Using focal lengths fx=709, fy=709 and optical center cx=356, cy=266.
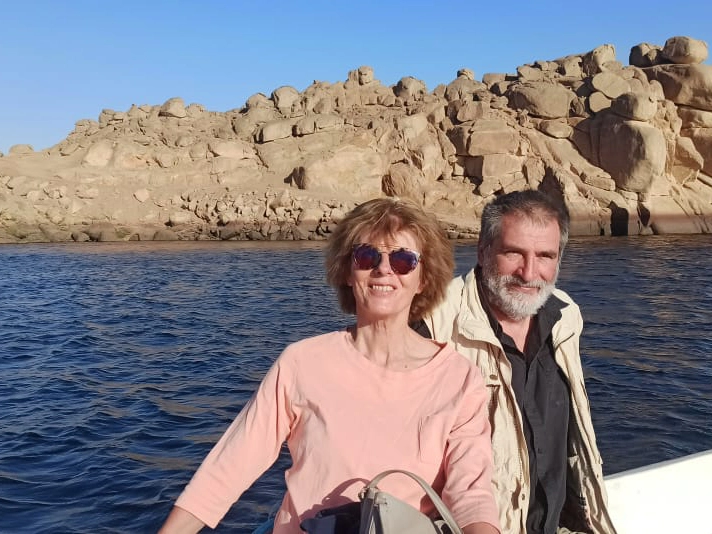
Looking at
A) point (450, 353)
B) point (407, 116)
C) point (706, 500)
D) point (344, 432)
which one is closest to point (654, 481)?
point (706, 500)

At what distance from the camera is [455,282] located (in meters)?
2.84

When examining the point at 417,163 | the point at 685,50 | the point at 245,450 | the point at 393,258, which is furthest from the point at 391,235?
the point at 685,50

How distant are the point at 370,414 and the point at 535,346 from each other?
43.3 inches

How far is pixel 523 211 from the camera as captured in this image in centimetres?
287

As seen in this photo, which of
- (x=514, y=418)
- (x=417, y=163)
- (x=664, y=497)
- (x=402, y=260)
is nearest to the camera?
(x=402, y=260)

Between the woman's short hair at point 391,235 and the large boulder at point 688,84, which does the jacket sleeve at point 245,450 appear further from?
the large boulder at point 688,84

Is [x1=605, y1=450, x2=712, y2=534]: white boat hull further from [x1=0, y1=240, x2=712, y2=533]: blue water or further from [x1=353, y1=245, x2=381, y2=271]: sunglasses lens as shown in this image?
[x1=0, y1=240, x2=712, y2=533]: blue water

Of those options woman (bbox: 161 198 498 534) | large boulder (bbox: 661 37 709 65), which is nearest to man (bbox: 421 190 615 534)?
woman (bbox: 161 198 498 534)

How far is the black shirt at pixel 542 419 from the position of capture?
9.00 feet

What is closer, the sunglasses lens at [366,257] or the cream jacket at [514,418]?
the sunglasses lens at [366,257]

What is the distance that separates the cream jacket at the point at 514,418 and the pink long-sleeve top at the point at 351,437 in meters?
0.49

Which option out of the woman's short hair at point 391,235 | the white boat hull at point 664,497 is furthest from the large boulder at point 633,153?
the woman's short hair at point 391,235

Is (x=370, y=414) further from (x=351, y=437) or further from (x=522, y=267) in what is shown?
(x=522, y=267)

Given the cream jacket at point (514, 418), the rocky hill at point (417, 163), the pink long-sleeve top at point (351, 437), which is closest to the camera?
the pink long-sleeve top at point (351, 437)
